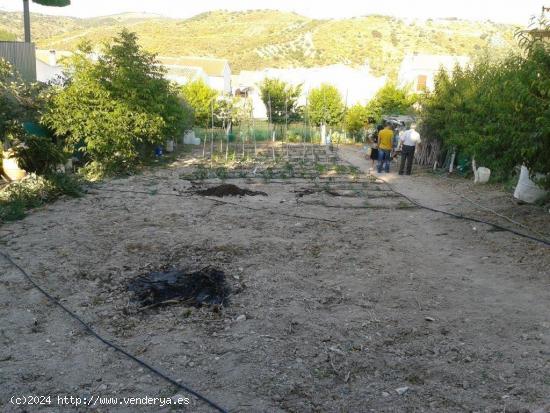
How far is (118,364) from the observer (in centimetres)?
370

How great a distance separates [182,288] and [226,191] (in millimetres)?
5186

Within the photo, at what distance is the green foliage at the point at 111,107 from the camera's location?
12.0 m

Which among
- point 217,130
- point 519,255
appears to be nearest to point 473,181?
point 519,255

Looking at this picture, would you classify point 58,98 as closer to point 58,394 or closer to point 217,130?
point 58,394

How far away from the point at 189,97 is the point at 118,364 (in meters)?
21.6

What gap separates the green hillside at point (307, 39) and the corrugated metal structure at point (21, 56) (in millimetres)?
46538

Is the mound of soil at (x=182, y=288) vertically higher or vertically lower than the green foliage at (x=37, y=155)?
lower

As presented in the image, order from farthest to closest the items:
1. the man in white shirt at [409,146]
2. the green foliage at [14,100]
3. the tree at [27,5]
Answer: the tree at [27,5] < the man in white shirt at [409,146] < the green foliage at [14,100]

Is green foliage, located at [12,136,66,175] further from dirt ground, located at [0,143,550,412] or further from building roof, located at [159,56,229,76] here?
building roof, located at [159,56,229,76]

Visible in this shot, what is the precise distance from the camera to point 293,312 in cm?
463

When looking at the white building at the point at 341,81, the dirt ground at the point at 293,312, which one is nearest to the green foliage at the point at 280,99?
the white building at the point at 341,81

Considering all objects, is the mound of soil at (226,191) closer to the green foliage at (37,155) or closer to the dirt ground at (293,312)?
the dirt ground at (293,312)

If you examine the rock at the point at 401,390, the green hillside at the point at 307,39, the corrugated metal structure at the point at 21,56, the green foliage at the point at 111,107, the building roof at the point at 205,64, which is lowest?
the rock at the point at 401,390

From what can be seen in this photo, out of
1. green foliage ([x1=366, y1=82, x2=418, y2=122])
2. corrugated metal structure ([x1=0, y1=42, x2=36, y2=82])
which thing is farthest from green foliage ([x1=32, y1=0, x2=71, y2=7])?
green foliage ([x1=366, y1=82, x2=418, y2=122])
